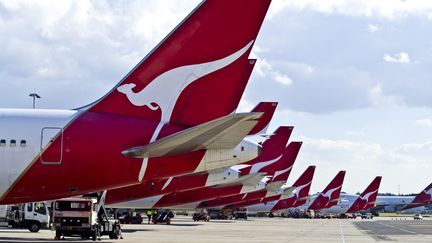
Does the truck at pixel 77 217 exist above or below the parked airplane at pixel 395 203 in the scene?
below

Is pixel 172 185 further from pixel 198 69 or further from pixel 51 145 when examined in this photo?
pixel 51 145

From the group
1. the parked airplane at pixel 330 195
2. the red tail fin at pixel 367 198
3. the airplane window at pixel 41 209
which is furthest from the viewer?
the red tail fin at pixel 367 198

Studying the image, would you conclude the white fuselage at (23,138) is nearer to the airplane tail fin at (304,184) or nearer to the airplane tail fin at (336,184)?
the airplane tail fin at (304,184)

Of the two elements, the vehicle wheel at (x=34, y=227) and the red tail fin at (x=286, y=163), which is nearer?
the vehicle wheel at (x=34, y=227)

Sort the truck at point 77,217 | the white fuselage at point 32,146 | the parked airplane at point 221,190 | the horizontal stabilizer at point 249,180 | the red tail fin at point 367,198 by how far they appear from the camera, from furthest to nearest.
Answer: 1. the red tail fin at point 367,198
2. the parked airplane at point 221,190
3. the horizontal stabilizer at point 249,180
4. the truck at point 77,217
5. the white fuselage at point 32,146

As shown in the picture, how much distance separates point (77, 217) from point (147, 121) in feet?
33.9

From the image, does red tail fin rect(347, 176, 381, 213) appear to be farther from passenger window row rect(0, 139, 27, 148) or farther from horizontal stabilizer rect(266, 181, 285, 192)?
passenger window row rect(0, 139, 27, 148)

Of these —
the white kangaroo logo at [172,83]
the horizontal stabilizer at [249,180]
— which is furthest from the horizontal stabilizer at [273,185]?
the white kangaroo logo at [172,83]

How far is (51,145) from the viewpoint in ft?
70.0

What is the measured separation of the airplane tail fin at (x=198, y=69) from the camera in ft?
71.9

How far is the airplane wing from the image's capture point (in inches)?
698

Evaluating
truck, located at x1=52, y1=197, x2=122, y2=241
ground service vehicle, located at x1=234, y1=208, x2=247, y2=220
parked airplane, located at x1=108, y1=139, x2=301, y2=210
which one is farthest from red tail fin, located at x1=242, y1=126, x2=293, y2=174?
ground service vehicle, located at x1=234, y1=208, x2=247, y2=220

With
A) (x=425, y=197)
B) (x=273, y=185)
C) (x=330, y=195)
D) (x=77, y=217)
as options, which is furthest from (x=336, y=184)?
(x=77, y=217)

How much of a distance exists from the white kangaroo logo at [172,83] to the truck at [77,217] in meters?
9.45
